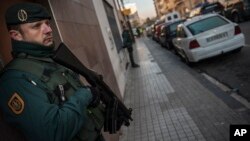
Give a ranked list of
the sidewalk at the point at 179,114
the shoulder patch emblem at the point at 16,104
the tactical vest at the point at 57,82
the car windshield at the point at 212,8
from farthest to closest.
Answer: the car windshield at the point at 212,8, the sidewalk at the point at 179,114, the tactical vest at the point at 57,82, the shoulder patch emblem at the point at 16,104

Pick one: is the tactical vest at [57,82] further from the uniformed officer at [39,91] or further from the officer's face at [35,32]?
the officer's face at [35,32]

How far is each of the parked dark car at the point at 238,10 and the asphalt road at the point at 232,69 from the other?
33.8 ft

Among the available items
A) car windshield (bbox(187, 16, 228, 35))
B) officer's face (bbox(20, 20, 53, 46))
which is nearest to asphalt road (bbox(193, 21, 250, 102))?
car windshield (bbox(187, 16, 228, 35))

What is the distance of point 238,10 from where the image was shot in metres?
24.5

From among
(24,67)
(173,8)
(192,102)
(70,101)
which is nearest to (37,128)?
(70,101)

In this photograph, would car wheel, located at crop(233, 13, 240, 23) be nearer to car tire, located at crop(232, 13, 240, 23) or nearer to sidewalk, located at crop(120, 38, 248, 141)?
car tire, located at crop(232, 13, 240, 23)

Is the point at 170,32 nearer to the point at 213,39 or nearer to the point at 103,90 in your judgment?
the point at 213,39

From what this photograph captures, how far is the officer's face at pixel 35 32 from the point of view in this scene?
245cm

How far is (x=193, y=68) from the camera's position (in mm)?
12211

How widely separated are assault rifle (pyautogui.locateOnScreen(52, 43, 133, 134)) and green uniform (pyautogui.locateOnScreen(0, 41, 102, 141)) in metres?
0.10

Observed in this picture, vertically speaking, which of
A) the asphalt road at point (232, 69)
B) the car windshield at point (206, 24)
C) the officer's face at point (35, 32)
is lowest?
the asphalt road at point (232, 69)

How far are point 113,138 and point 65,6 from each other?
7.74 ft

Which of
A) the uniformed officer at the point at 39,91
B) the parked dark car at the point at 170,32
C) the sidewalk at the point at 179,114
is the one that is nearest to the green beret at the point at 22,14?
the uniformed officer at the point at 39,91

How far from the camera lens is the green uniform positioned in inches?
84.4
